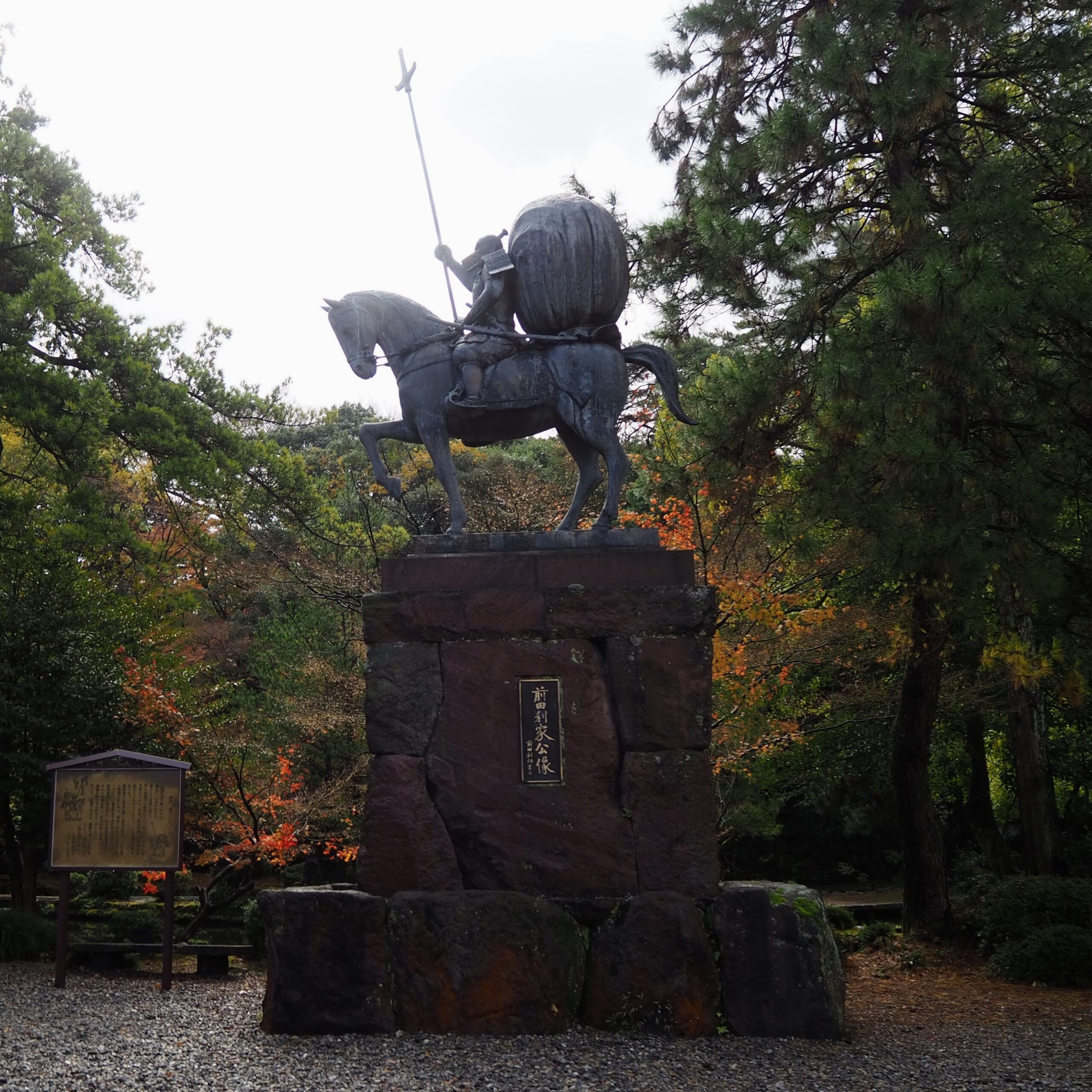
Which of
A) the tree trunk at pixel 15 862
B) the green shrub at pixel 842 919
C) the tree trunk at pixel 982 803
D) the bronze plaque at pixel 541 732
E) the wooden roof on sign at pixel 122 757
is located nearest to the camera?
the bronze plaque at pixel 541 732

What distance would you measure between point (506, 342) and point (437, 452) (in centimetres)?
71

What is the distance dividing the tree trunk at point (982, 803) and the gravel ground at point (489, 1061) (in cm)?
735

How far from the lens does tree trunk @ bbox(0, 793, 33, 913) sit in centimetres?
1026

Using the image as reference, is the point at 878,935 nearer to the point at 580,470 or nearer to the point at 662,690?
the point at 662,690

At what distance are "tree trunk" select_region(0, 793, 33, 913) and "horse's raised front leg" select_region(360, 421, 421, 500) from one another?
5932mm

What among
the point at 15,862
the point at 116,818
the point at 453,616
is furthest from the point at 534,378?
the point at 15,862

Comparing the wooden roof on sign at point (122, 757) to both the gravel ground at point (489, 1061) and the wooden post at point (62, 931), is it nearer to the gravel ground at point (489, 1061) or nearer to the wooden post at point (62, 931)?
the wooden post at point (62, 931)

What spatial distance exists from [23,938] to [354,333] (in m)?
5.91

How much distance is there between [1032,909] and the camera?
9461 mm

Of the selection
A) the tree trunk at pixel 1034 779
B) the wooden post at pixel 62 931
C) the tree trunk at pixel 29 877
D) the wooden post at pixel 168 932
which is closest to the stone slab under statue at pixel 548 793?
the wooden post at pixel 168 932

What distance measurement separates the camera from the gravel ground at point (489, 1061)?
15.1ft

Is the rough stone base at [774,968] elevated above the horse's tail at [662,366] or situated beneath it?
situated beneath

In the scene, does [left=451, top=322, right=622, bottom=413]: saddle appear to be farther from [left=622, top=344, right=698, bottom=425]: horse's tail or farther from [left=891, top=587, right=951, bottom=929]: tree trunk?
[left=891, top=587, right=951, bottom=929]: tree trunk

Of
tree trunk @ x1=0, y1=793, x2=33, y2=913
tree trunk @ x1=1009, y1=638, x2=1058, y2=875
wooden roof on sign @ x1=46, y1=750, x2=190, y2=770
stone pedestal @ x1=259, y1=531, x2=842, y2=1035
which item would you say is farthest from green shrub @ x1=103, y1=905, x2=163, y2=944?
tree trunk @ x1=1009, y1=638, x2=1058, y2=875
